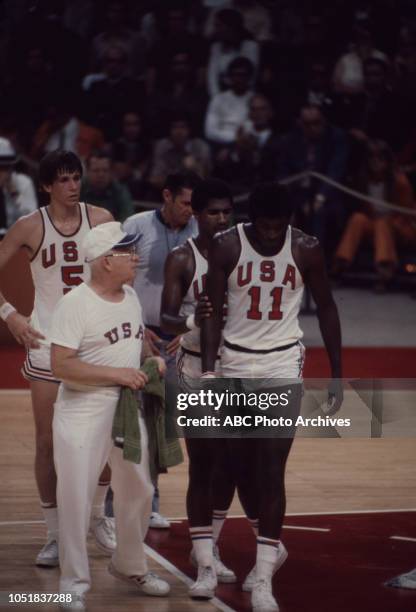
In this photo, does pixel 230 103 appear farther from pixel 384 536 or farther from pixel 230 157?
pixel 384 536

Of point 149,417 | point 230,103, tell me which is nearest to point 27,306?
point 149,417

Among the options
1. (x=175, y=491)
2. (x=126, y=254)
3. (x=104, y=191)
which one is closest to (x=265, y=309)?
(x=126, y=254)

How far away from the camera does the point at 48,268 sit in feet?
23.9

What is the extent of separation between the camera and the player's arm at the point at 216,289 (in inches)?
254

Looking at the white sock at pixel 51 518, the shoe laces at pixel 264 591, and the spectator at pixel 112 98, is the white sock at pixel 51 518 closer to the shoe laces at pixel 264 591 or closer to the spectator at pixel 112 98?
the shoe laces at pixel 264 591

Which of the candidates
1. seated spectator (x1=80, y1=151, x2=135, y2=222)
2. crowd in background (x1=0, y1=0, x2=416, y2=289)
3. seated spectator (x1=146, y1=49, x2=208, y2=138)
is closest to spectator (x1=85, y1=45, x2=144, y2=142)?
crowd in background (x1=0, y1=0, x2=416, y2=289)

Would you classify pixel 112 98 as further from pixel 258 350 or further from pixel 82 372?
pixel 82 372

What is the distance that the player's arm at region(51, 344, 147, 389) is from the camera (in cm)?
620

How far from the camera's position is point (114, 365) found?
20.7 ft

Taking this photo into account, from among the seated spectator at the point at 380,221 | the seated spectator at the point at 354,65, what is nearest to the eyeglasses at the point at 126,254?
the seated spectator at the point at 380,221

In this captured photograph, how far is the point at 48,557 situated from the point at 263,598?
133 cm

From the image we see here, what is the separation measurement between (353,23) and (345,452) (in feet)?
27.8

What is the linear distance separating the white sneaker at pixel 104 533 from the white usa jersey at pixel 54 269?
1.10 m

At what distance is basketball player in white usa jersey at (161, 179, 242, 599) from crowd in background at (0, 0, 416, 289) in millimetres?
7941
